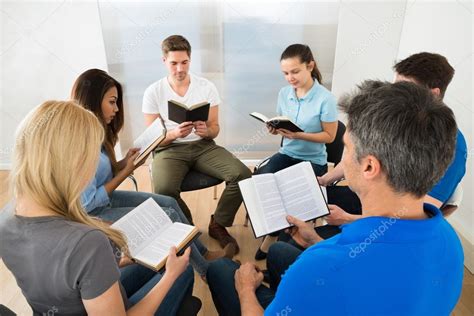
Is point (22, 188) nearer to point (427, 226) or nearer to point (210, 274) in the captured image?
point (210, 274)

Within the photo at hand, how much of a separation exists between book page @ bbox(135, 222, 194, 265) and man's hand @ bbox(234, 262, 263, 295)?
0.99 ft

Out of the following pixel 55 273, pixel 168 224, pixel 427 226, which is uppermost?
pixel 427 226

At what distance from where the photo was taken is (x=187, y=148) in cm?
238

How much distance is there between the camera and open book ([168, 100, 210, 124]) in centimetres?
209

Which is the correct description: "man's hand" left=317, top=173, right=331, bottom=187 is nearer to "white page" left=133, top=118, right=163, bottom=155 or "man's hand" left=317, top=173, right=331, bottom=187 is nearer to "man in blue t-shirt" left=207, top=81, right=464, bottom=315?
"white page" left=133, top=118, right=163, bottom=155

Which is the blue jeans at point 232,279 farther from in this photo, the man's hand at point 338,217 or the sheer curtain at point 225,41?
the sheer curtain at point 225,41

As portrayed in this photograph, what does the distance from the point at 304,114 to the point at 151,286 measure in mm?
1411

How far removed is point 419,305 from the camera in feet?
2.59

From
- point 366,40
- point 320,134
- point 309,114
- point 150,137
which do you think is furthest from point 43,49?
point 366,40

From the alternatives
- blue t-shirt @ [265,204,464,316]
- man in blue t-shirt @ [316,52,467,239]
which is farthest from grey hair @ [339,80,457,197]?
man in blue t-shirt @ [316,52,467,239]

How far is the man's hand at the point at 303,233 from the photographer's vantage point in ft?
5.08

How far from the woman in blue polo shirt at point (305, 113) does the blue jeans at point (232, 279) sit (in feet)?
2.85

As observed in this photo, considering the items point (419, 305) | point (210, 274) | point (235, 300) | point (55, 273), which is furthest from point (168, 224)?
point (419, 305)

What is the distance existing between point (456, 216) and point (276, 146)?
63.6 inches
